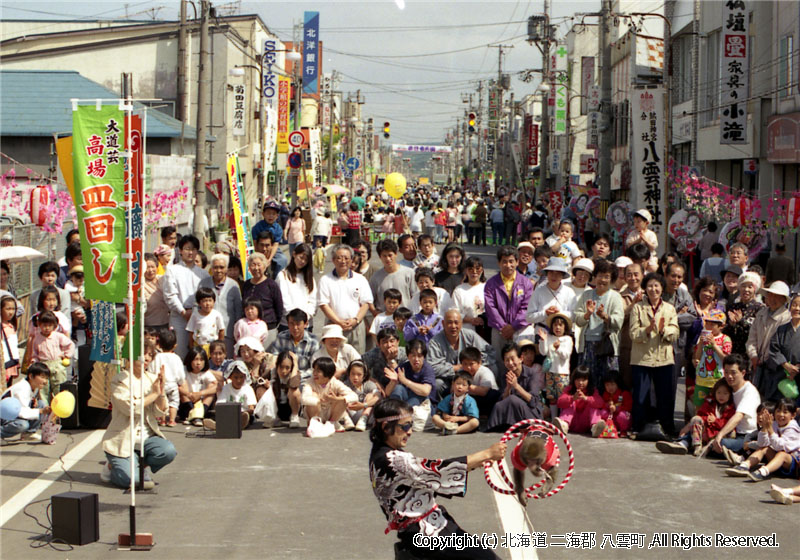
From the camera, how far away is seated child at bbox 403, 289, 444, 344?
12.5m

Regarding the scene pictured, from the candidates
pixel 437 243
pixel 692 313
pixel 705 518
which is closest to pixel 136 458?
pixel 705 518

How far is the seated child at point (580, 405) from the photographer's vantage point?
11531 mm

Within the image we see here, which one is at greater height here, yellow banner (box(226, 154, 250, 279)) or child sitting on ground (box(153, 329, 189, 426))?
Answer: yellow banner (box(226, 154, 250, 279))

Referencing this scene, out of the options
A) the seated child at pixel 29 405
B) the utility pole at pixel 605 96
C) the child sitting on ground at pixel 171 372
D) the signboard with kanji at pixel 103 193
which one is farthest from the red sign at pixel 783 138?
the signboard with kanji at pixel 103 193

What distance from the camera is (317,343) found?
12.7 m

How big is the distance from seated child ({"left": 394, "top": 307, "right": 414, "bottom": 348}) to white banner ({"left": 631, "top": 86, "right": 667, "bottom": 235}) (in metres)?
12.2

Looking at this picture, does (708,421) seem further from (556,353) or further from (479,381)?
(479,381)

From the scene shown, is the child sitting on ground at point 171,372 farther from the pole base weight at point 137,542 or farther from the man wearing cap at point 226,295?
the pole base weight at point 137,542

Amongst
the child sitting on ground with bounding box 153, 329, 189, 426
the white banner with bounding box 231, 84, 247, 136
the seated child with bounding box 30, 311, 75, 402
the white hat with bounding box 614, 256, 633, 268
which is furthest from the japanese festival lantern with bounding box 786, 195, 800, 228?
the white banner with bounding box 231, 84, 247, 136

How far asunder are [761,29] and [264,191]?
30824 mm

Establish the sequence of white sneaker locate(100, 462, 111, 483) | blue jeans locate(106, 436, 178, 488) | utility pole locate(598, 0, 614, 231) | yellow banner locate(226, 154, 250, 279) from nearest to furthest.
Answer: blue jeans locate(106, 436, 178, 488)
white sneaker locate(100, 462, 111, 483)
yellow banner locate(226, 154, 250, 279)
utility pole locate(598, 0, 614, 231)

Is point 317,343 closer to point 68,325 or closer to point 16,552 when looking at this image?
point 68,325

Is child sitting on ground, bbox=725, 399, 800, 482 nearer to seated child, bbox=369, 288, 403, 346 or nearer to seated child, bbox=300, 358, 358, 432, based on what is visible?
seated child, bbox=300, 358, 358, 432

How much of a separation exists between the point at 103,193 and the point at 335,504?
328cm
